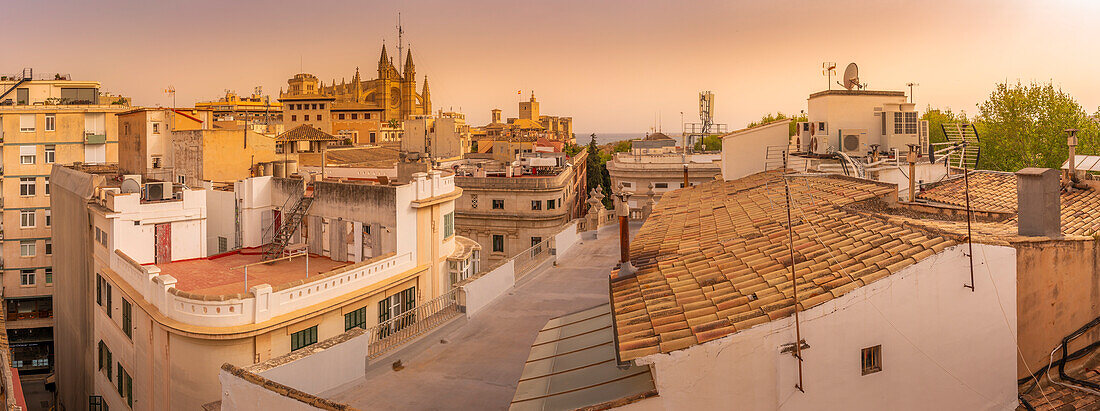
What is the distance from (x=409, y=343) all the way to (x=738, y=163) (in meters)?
16.6

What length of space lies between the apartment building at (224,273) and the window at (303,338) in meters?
0.04

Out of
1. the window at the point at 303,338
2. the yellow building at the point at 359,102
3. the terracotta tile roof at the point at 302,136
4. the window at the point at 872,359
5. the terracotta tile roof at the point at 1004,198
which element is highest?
the yellow building at the point at 359,102

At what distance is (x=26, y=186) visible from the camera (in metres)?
44.3

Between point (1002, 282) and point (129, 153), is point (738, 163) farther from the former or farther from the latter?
point (129, 153)

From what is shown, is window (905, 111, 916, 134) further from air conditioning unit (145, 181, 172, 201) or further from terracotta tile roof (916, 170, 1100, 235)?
air conditioning unit (145, 181, 172, 201)

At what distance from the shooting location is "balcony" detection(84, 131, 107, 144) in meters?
46.1

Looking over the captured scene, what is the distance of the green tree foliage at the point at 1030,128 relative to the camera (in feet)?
137

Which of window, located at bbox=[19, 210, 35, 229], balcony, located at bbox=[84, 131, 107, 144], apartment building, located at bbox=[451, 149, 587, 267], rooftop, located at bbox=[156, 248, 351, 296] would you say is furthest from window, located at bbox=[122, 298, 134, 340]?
balcony, located at bbox=[84, 131, 107, 144]

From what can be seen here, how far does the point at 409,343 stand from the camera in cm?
1580

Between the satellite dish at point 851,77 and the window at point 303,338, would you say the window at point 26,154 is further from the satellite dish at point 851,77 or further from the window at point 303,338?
the satellite dish at point 851,77

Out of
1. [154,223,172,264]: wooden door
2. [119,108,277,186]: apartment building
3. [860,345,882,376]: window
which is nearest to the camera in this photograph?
[860,345,882,376]: window

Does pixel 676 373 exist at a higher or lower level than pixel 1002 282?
lower

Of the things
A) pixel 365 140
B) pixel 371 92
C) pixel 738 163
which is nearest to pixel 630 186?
pixel 738 163

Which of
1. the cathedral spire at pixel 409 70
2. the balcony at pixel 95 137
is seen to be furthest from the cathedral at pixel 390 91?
the balcony at pixel 95 137
